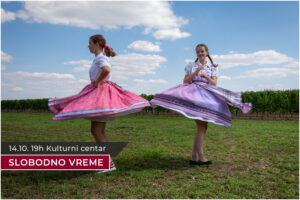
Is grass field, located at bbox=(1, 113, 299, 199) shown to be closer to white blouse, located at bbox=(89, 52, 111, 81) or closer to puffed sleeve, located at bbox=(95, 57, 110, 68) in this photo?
white blouse, located at bbox=(89, 52, 111, 81)

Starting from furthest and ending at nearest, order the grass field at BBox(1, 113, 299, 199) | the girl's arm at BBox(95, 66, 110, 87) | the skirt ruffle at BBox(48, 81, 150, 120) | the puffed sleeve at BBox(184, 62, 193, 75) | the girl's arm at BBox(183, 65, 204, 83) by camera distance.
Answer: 1. the puffed sleeve at BBox(184, 62, 193, 75)
2. the girl's arm at BBox(183, 65, 204, 83)
3. the girl's arm at BBox(95, 66, 110, 87)
4. the skirt ruffle at BBox(48, 81, 150, 120)
5. the grass field at BBox(1, 113, 299, 199)

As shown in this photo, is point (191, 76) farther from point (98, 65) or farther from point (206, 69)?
point (98, 65)

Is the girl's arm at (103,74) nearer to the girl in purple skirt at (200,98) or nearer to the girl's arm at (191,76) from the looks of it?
the girl in purple skirt at (200,98)

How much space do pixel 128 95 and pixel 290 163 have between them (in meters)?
3.52

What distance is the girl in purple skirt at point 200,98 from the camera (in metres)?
4.66

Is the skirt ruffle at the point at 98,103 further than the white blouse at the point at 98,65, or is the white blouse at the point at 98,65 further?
Result: the white blouse at the point at 98,65

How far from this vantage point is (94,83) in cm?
461

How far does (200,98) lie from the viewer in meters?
4.75

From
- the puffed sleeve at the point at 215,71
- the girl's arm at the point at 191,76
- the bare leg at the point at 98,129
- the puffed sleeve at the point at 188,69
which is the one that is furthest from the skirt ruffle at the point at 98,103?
the puffed sleeve at the point at 215,71

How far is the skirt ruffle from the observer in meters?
4.13

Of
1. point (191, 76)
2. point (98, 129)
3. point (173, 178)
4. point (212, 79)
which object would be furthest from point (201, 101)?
point (98, 129)

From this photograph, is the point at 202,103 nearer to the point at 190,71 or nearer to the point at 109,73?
the point at 190,71

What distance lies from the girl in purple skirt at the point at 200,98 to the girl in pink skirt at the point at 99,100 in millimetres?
598

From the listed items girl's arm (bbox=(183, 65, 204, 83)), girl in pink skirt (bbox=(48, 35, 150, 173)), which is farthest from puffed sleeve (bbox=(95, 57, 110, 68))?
girl's arm (bbox=(183, 65, 204, 83))
